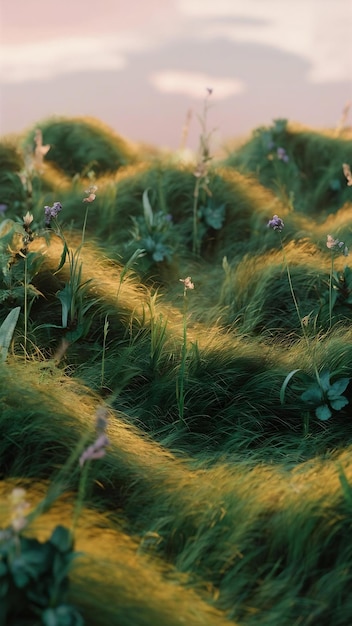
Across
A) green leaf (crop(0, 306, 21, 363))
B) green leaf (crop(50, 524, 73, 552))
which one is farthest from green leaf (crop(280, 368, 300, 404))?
green leaf (crop(50, 524, 73, 552))

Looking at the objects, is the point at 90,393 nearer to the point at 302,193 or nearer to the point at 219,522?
the point at 219,522

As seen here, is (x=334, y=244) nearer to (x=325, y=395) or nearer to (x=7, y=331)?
(x=325, y=395)

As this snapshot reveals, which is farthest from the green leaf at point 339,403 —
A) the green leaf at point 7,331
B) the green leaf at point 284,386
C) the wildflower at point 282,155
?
the wildflower at point 282,155

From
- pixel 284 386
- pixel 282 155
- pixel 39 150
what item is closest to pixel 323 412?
pixel 284 386

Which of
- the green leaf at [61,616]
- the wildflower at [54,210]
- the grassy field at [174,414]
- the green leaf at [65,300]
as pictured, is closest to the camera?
the green leaf at [61,616]

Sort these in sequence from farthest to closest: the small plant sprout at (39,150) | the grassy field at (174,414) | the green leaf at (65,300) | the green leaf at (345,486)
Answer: the small plant sprout at (39,150), the green leaf at (65,300), the green leaf at (345,486), the grassy field at (174,414)

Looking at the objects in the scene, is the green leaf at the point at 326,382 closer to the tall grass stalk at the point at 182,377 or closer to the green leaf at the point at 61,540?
the tall grass stalk at the point at 182,377

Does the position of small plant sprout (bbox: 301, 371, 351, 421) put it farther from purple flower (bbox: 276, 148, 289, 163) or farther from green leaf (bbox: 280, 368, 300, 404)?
purple flower (bbox: 276, 148, 289, 163)
